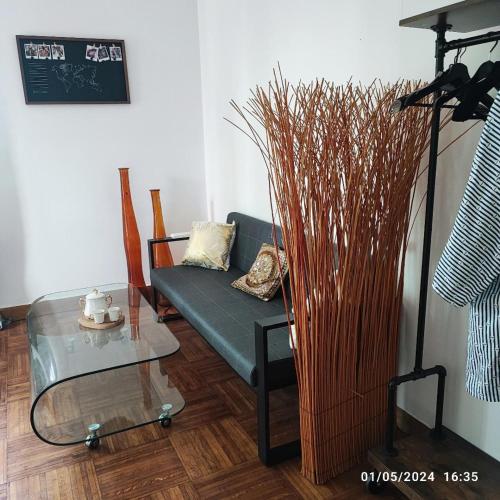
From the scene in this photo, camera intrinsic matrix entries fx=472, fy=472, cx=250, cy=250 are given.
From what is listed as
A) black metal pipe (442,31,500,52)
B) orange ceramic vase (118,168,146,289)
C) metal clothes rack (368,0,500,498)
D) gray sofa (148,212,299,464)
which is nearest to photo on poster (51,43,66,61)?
orange ceramic vase (118,168,146,289)

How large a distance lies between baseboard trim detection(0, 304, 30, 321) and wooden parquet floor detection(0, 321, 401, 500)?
1.09 m

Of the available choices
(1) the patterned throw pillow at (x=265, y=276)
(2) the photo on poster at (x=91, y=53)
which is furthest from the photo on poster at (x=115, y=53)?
(1) the patterned throw pillow at (x=265, y=276)

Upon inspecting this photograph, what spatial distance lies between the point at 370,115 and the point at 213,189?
2.42 meters

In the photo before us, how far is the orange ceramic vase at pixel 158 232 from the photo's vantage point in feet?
11.3

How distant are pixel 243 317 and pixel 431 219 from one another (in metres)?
1.06

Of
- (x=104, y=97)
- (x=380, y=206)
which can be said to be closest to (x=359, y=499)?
(x=380, y=206)

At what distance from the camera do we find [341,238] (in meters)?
1.52

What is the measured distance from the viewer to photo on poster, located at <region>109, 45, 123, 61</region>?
10.9 ft

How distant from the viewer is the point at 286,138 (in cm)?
144

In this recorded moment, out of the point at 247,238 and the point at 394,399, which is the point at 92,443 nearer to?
the point at 394,399

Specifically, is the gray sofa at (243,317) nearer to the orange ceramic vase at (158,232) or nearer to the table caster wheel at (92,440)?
the orange ceramic vase at (158,232)

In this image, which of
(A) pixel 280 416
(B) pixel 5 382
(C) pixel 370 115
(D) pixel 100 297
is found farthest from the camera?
(B) pixel 5 382

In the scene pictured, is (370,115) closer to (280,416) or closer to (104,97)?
(280,416)

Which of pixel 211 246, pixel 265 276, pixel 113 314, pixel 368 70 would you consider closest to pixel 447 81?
pixel 368 70
